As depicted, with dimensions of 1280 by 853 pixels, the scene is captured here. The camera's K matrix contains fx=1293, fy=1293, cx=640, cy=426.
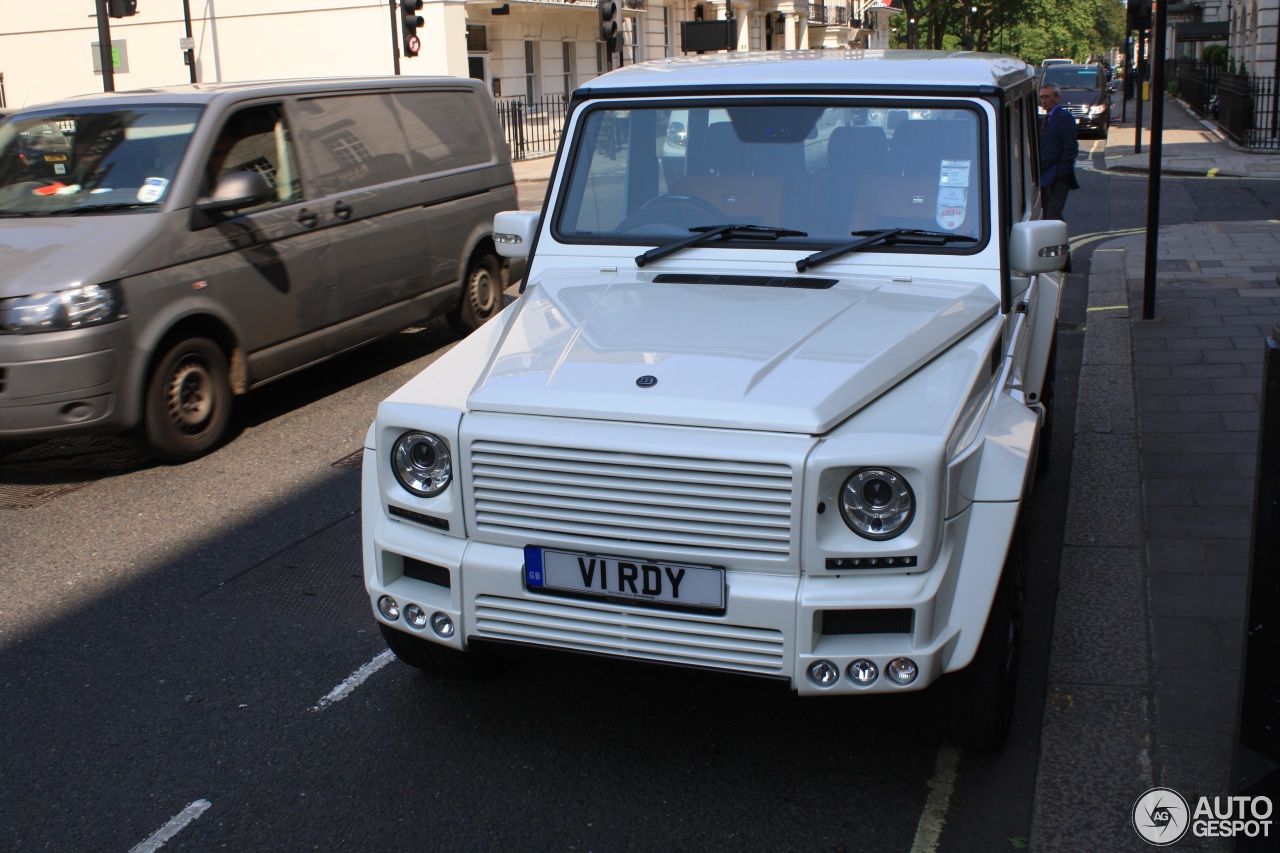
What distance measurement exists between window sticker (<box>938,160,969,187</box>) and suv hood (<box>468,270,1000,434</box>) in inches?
15.6

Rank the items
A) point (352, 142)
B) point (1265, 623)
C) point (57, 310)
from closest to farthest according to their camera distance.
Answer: point (1265, 623) < point (57, 310) < point (352, 142)

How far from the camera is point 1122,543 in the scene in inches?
212

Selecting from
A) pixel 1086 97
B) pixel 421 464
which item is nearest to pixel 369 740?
pixel 421 464

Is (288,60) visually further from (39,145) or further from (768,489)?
(768,489)

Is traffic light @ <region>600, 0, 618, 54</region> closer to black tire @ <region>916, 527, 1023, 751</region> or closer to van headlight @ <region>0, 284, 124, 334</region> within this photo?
van headlight @ <region>0, 284, 124, 334</region>

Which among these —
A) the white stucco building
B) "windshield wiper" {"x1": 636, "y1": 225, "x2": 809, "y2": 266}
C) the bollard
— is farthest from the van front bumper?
the white stucco building

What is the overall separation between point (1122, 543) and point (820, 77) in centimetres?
233

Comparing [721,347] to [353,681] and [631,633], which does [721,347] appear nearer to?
[631,633]

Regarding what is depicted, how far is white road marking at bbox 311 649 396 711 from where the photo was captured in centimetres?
425

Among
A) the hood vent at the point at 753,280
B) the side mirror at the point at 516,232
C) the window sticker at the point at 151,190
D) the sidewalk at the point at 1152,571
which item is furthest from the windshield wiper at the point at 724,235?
the window sticker at the point at 151,190

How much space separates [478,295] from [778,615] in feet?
23.1

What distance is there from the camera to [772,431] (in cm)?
321

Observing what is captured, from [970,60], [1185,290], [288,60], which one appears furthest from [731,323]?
[288,60]

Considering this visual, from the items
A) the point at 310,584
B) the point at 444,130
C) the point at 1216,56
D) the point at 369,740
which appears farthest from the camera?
the point at 1216,56
